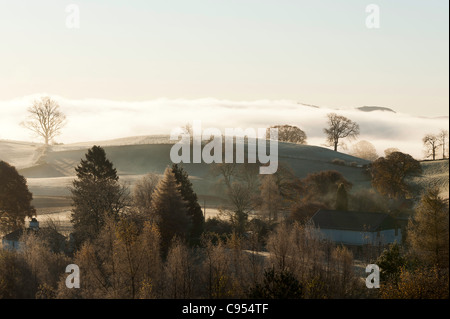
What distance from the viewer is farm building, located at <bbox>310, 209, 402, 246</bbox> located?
257 feet

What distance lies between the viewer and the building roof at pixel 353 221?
79.5 meters

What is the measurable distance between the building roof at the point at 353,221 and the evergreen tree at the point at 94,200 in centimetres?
2507

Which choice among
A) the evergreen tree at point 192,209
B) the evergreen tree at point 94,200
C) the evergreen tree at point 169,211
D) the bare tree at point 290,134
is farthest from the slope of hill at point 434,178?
the evergreen tree at point 94,200

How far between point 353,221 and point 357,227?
1.96 meters

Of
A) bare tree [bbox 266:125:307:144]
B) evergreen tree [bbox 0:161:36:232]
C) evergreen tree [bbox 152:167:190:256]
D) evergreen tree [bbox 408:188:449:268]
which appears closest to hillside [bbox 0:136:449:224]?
evergreen tree [bbox 0:161:36:232]

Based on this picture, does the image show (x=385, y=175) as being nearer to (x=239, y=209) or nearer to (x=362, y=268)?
(x=239, y=209)

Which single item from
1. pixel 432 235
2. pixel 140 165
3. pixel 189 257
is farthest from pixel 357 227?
pixel 140 165

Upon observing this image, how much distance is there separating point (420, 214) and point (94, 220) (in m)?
33.9

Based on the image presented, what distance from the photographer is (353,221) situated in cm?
8125

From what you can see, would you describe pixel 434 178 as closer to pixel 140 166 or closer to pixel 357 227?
pixel 357 227

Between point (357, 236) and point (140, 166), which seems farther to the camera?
point (140, 166)

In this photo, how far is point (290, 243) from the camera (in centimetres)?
6219

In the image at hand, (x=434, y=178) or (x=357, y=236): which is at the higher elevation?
(x=434, y=178)
